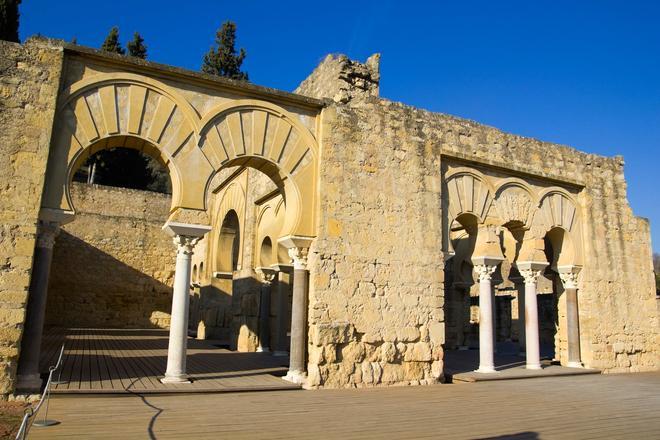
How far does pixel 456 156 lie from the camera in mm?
9664

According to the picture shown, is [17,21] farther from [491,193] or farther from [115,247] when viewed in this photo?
[491,193]

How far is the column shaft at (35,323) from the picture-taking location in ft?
20.1

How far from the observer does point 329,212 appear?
8.12 m

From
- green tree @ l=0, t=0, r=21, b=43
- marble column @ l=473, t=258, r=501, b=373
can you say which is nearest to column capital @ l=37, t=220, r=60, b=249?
marble column @ l=473, t=258, r=501, b=373

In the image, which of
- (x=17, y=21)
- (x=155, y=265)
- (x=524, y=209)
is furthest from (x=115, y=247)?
(x=524, y=209)

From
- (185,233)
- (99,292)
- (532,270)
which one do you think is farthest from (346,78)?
(99,292)

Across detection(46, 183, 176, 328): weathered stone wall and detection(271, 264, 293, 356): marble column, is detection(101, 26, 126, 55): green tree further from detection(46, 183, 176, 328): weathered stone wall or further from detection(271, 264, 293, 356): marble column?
detection(271, 264, 293, 356): marble column

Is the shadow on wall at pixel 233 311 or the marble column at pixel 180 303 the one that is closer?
the marble column at pixel 180 303

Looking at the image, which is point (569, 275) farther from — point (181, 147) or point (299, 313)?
point (181, 147)

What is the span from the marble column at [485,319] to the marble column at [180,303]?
17.5 ft

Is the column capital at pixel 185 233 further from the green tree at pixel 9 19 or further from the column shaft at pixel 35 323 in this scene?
the green tree at pixel 9 19

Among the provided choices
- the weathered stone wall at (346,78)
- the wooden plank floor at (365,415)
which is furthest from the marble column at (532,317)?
the weathered stone wall at (346,78)

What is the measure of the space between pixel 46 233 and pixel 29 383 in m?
1.79

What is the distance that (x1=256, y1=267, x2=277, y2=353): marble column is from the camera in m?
11.8
